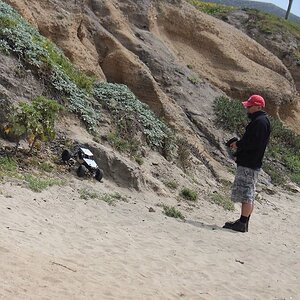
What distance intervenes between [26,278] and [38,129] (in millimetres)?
4861

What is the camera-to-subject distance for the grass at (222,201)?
36.3ft

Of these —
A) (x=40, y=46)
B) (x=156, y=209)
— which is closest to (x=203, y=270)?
(x=156, y=209)

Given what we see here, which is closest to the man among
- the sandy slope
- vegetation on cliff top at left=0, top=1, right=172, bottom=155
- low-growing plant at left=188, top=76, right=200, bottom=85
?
the sandy slope

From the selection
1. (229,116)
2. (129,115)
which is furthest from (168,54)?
(129,115)

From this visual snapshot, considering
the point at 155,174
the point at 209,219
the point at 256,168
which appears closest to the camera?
the point at 256,168

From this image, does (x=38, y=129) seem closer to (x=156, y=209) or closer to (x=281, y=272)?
(x=156, y=209)

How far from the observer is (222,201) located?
445 inches

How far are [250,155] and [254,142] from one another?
0.81 ft

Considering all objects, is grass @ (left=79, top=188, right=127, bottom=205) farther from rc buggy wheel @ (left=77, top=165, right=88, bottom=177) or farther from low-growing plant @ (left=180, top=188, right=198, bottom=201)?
low-growing plant @ (left=180, top=188, right=198, bottom=201)

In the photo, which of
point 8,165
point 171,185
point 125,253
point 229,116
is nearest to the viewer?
point 125,253

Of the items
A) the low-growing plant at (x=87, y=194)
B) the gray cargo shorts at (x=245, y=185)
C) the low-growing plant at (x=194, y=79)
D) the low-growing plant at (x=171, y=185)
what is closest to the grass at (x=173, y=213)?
the gray cargo shorts at (x=245, y=185)

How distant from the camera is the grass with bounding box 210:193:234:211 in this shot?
436 inches

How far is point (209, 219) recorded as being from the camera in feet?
32.1

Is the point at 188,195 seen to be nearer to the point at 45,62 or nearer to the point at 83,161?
the point at 83,161
